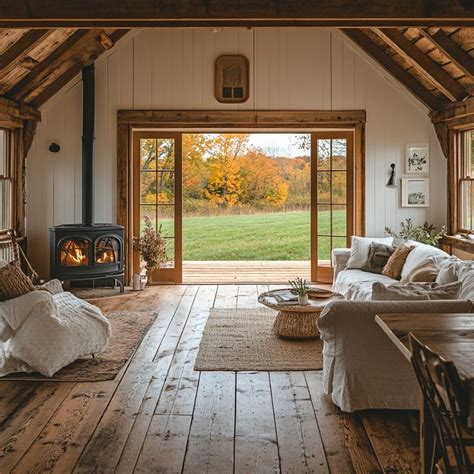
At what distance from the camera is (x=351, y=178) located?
827 cm

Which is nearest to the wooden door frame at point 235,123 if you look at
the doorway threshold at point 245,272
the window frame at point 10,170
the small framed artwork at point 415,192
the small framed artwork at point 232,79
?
the small framed artwork at point 232,79

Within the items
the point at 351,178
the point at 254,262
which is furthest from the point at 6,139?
the point at 254,262

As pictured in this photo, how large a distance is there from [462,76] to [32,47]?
16.0ft

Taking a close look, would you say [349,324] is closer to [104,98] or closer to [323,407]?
[323,407]

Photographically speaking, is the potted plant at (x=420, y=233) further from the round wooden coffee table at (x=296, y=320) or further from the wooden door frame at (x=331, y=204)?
the round wooden coffee table at (x=296, y=320)

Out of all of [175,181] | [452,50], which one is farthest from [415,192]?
[175,181]

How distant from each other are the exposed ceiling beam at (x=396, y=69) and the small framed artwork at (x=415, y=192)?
102 centimetres

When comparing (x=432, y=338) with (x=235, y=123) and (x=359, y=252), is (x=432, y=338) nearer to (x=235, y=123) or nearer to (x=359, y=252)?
(x=359, y=252)

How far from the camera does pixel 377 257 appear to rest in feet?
22.1

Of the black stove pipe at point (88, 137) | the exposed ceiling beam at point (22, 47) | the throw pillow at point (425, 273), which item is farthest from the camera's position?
the black stove pipe at point (88, 137)

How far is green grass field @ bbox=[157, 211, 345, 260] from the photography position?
1258 cm

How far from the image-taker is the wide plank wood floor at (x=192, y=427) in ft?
9.36

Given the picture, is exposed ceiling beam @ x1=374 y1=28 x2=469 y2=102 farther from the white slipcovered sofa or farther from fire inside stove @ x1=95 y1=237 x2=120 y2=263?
the white slipcovered sofa

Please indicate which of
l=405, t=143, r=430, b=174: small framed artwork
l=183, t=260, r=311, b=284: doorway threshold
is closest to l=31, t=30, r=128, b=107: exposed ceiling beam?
l=183, t=260, r=311, b=284: doorway threshold
